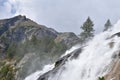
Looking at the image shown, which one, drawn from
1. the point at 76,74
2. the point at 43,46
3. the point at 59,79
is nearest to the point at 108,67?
the point at 76,74

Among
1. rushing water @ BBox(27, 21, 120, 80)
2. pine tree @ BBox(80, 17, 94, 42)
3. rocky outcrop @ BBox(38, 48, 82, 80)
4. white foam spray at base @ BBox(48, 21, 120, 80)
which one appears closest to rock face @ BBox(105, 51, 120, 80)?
white foam spray at base @ BBox(48, 21, 120, 80)

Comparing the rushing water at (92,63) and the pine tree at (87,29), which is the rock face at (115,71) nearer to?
the rushing water at (92,63)

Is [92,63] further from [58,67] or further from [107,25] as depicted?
[107,25]

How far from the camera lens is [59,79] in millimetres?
73375

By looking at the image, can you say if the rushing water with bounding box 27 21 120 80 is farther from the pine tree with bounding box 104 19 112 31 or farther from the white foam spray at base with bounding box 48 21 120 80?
the pine tree with bounding box 104 19 112 31

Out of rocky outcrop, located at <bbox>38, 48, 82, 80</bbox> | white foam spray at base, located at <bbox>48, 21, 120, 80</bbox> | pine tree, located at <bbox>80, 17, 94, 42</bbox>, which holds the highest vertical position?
pine tree, located at <bbox>80, 17, 94, 42</bbox>

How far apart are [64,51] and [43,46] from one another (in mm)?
12353

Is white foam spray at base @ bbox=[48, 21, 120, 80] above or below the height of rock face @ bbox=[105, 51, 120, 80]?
above

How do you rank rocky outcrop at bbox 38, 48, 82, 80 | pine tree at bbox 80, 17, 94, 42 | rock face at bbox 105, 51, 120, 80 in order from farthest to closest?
pine tree at bbox 80, 17, 94, 42 → rocky outcrop at bbox 38, 48, 82, 80 → rock face at bbox 105, 51, 120, 80

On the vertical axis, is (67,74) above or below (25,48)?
below

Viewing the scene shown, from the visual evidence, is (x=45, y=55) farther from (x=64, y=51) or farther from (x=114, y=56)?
(x=114, y=56)

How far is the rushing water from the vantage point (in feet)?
214

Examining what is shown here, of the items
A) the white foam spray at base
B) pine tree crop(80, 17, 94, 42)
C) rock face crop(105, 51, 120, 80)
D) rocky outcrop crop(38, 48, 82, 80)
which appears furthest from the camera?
pine tree crop(80, 17, 94, 42)

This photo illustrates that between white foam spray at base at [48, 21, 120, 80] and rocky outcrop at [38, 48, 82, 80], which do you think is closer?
white foam spray at base at [48, 21, 120, 80]
